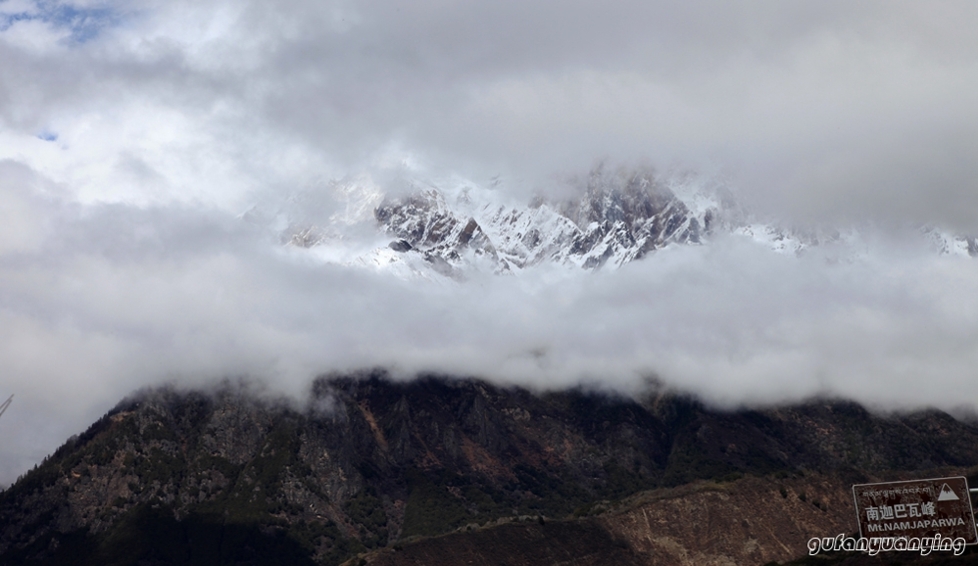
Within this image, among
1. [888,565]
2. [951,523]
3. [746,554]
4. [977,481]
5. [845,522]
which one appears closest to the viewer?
[951,523]

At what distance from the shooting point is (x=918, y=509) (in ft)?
266

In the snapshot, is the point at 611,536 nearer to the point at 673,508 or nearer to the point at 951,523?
the point at 673,508

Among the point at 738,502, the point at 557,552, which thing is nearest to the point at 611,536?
the point at 557,552

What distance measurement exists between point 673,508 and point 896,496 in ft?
384

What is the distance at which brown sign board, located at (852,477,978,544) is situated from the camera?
78.9m

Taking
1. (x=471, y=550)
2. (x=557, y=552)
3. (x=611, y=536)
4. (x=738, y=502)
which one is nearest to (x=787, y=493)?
(x=738, y=502)

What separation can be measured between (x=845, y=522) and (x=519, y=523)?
6179cm

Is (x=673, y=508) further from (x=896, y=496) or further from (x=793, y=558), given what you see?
(x=896, y=496)

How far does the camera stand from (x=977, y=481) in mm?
169000

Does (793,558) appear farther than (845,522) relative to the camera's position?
No

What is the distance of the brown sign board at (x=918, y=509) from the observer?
78.9 meters

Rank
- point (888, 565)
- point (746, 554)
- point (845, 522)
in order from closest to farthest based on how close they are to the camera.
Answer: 1. point (888, 565)
2. point (746, 554)
3. point (845, 522)

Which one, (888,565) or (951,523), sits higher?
(951,523)

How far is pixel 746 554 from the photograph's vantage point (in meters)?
182
